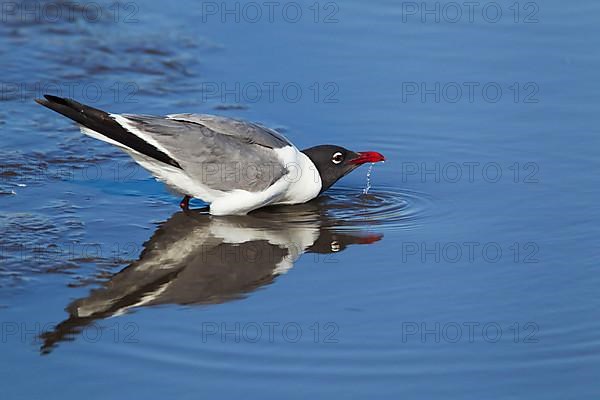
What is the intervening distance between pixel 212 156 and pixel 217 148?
0.22ft

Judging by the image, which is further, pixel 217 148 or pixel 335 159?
pixel 335 159

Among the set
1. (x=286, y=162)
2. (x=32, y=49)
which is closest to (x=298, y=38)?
(x=32, y=49)

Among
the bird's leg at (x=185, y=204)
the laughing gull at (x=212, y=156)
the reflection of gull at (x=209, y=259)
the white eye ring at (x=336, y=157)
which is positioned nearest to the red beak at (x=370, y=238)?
the reflection of gull at (x=209, y=259)

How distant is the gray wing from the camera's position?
328 inches

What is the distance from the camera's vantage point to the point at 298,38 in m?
11.9

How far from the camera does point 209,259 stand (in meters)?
7.72

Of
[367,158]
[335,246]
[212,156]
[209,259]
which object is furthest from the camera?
[367,158]

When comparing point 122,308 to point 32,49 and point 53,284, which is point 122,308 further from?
point 32,49

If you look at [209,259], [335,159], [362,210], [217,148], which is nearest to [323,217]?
[362,210]

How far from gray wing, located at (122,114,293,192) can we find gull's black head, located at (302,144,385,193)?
1.50 feet

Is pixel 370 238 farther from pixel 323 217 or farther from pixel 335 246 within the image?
pixel 323 217

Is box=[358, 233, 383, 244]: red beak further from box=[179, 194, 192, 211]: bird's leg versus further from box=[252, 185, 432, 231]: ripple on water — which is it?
box=[179, 194, 192, 211]: bird's leg

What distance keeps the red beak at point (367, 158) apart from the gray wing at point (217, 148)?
69 centimetres

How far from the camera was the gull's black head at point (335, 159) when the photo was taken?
8930mm
